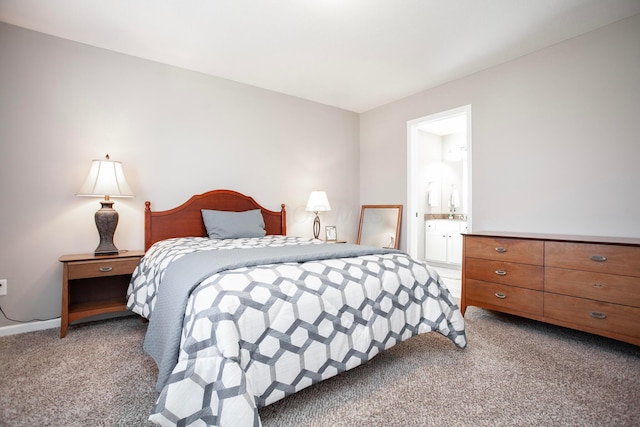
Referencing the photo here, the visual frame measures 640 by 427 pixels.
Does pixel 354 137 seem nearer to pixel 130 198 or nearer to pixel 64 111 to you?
pixel 130 198

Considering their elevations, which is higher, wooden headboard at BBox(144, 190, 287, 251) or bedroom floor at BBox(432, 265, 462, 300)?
wooden headboard at BBox(144, 190, 287, 251)

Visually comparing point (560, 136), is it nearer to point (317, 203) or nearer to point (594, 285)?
point (594, 285)

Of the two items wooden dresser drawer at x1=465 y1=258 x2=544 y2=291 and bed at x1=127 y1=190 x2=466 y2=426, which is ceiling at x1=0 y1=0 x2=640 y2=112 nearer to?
bed at x1=127 y1=190 x2=466 y2=426

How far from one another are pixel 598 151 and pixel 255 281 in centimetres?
284

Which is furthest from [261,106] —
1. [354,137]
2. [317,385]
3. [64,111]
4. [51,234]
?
[317,385]

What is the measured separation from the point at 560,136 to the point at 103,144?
3.96 m

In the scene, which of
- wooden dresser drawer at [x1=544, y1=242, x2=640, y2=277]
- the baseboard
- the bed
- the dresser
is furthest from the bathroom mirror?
the baseboard

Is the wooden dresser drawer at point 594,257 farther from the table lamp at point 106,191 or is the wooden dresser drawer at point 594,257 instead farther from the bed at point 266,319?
the table lamp at point 106,191

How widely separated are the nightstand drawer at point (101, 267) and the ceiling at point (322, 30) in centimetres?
184

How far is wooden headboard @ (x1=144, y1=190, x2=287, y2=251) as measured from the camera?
9.89 ft

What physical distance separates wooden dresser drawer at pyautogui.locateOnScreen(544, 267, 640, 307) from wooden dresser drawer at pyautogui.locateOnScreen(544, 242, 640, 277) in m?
0.04

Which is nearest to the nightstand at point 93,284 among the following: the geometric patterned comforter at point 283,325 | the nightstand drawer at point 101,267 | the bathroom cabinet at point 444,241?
the nightstand drawer at point 101,267

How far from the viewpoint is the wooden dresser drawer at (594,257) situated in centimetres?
202

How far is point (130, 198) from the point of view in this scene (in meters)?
2.95
